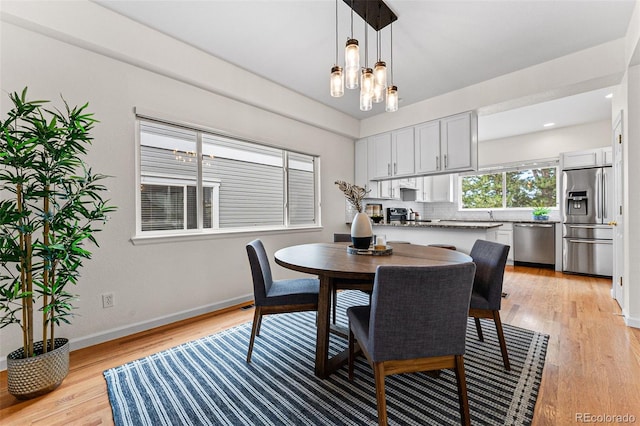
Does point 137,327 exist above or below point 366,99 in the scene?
below

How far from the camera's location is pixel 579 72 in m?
2.68

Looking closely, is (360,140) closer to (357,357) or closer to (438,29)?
(438,29)

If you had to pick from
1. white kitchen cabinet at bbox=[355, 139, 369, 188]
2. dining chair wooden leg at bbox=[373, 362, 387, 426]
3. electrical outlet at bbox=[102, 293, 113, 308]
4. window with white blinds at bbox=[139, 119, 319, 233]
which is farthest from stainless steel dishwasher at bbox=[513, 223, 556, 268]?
electrical outlet at bbox=[102, 293, 113, 308]

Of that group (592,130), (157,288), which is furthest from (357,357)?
(592,130)

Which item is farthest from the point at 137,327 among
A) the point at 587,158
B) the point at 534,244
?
the point at 587,158

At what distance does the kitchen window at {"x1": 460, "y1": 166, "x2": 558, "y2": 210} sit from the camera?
5.51 metres

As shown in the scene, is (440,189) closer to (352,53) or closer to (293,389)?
(352,53)

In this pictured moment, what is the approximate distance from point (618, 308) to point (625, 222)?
39.3 inches

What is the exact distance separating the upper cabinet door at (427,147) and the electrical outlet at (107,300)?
3754mm

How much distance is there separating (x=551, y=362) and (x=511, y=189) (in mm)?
4975

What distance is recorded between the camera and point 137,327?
2400 millimetres

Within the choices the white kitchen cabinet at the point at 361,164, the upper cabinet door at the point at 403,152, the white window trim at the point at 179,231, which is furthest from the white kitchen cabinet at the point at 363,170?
the white window trim at the point at 179,231

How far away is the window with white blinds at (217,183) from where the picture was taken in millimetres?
2602

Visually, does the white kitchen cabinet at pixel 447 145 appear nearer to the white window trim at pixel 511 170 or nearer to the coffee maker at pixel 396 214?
the coffee maker at pixel 396 214
